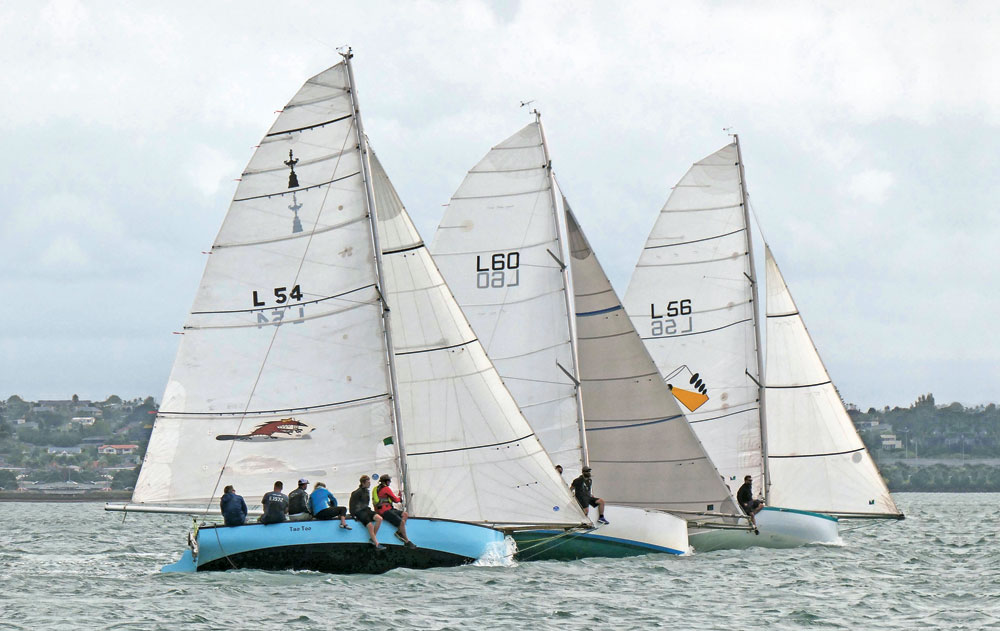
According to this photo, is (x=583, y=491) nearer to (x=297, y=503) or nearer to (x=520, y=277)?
(x=520, y=277)

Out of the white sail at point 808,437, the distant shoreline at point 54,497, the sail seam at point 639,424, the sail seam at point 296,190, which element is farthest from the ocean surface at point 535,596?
the distant shoreline at point 54,497

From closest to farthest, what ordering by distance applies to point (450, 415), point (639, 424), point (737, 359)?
point (450, 415)
point (639, 424)
point (737, 359)

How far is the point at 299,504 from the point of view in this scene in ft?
79.8

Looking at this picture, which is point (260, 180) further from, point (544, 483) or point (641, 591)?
point (641, 591)

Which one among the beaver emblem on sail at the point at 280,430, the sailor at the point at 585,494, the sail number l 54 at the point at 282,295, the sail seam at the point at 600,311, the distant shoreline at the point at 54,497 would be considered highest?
the distant shoreline at the point at 54,497

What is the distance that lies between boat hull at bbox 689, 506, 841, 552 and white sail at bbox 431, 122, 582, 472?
4104mm

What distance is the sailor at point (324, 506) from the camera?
23875 millimetres

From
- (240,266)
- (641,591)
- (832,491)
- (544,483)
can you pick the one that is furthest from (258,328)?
(832,491)

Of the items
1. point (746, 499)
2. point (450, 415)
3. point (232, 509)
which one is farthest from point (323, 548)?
point (746, 499)

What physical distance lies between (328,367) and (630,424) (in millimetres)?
8411

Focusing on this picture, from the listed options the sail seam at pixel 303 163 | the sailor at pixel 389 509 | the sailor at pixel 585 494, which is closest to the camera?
the sailor at pixel 389 509

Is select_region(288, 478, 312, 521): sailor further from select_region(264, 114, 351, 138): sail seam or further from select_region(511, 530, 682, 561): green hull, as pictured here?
select_region(264, 114, 351, 138): sail seam

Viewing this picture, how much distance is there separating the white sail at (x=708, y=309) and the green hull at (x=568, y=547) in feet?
27.5

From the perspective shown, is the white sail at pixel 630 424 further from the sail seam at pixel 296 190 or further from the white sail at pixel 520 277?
the sail seam at pixel 296 190
